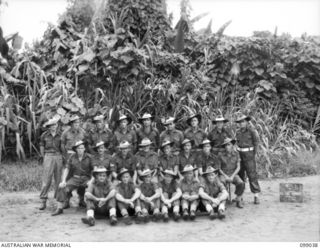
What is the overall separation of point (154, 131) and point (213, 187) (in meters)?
1.51

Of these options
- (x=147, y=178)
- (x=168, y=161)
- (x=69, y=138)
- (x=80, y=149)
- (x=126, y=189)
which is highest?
(x=69, y=138)

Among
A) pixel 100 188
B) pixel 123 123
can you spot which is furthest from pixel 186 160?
pixel 100 188

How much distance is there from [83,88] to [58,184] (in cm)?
290

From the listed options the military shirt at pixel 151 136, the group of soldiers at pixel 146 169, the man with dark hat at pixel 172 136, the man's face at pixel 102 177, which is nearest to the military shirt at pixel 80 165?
the group of soldiers at pixel 146 169

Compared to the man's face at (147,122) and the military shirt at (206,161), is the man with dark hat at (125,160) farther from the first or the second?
the military shirt at (206,161)

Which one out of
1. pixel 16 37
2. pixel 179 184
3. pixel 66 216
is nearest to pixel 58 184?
pixel 66 216

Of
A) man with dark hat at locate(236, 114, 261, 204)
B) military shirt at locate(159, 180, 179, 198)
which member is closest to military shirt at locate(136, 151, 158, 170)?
military shirt at locate(159, 180, 179, 198)

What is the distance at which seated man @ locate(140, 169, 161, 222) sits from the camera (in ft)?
20.5

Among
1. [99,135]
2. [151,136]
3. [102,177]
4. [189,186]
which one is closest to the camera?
[102,177]

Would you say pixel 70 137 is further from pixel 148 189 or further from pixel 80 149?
pixel 148 189

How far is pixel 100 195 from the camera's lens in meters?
6.35

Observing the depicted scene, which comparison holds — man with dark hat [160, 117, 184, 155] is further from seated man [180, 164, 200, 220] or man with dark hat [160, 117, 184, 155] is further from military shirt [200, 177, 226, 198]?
military shirt [200, 177, 226, 198]

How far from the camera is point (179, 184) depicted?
664 centimetres

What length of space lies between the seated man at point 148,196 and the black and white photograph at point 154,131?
2 centimetres
